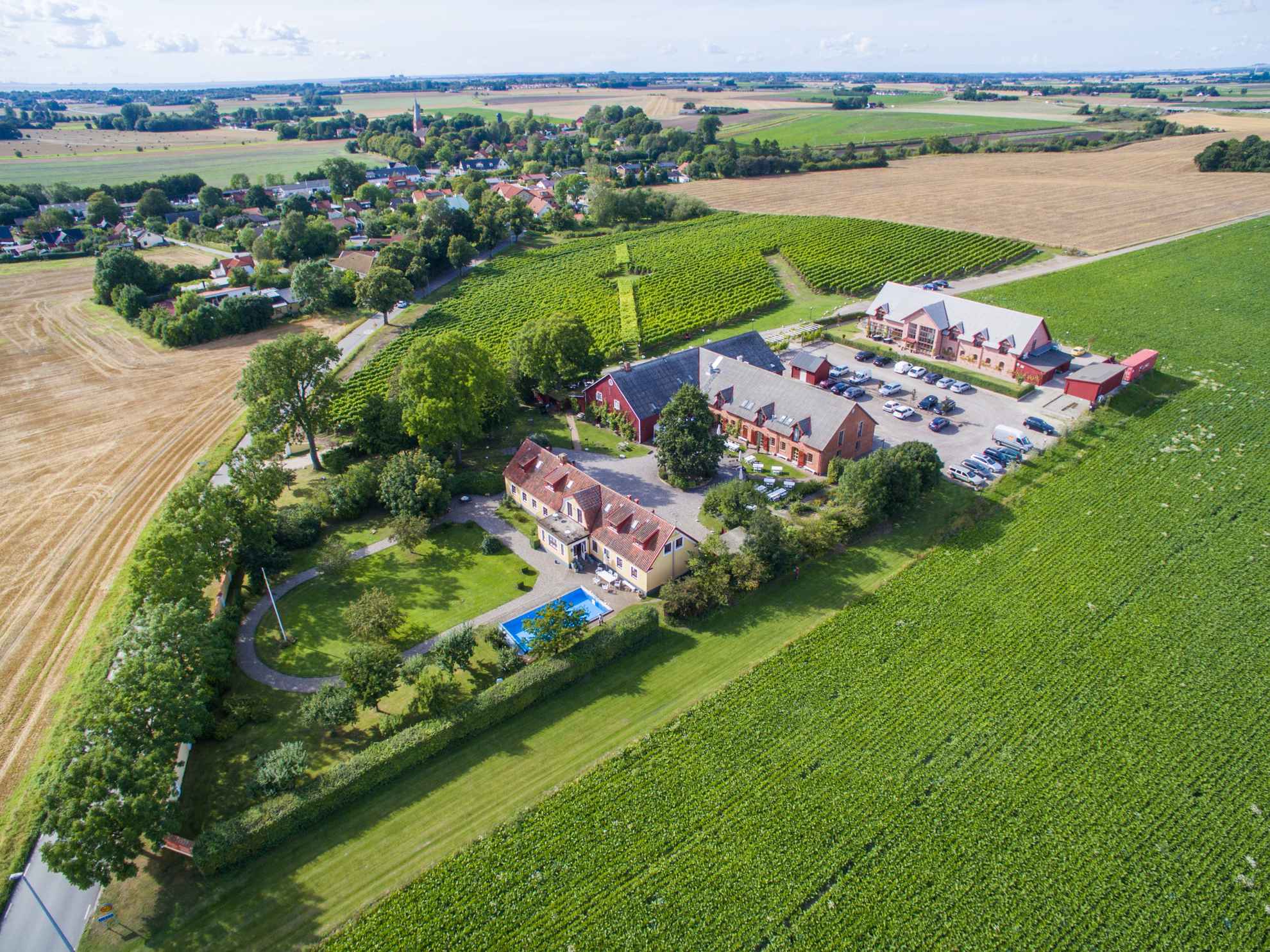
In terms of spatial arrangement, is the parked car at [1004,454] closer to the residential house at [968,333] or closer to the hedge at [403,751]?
the residential house at [968,333]

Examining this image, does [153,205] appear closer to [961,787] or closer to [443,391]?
[443,391]

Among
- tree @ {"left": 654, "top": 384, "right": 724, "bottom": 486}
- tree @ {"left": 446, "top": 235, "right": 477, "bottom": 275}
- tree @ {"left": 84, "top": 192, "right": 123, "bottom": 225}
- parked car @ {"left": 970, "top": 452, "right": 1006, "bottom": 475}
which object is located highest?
tree @ {"left": 84, "top": 192, "right": 123, "bottom": 225}

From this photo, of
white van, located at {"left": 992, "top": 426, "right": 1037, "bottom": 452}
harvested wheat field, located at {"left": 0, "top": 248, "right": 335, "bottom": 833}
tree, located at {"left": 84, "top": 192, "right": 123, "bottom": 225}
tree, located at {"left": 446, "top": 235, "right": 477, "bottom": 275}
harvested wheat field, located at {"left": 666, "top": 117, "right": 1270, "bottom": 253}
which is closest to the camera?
harvested wheat field, located at {"left": 0, "top": 248, "right": 335, "bottom": 833}

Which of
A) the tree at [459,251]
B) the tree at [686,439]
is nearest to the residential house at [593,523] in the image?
the tree at [686,439]

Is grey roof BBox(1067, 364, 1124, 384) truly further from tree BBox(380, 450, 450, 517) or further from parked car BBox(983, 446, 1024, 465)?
tree BBox(380, 450, 450, 517)

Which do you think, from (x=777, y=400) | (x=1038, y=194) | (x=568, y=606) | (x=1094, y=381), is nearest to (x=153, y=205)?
(x=777, y=400)

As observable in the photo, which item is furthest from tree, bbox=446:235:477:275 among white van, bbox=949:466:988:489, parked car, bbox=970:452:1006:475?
parked car, bbox=970:452:1006:475
